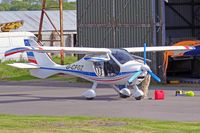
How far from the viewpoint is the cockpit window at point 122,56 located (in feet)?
86.1

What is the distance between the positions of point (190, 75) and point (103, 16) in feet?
19.6

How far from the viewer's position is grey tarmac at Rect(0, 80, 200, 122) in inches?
827

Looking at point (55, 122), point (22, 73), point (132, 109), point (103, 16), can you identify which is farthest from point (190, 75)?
point (55, 122)

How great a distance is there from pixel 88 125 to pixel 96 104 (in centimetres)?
736

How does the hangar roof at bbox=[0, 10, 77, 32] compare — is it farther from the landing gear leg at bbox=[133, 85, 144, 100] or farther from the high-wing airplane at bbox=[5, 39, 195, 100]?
the landing gear leg at bbox=[133, 85, 144, 100]

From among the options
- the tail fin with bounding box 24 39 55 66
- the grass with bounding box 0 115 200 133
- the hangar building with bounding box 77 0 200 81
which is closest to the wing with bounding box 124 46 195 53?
the tail fin with bounding box 24 39 55 66

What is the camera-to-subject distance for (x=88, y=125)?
17172mm

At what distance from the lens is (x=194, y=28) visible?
4147 cm

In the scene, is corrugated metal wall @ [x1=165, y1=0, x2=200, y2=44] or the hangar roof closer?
corrugated metal wall @ [x1=165, y1=0, x2=200, y2=44]

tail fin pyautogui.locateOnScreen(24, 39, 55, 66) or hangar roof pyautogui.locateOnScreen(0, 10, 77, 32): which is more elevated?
hangar roof pyautogui.locateOnScreen(0, 10, 77, 32)

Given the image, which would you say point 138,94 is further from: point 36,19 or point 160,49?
point 36,19

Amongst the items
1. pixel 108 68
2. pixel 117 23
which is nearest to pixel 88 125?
pixel 108 68

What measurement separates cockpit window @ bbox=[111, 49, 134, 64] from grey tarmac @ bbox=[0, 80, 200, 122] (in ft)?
4.90

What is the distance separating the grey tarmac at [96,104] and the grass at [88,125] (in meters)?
1.73
